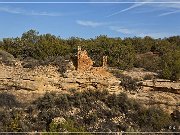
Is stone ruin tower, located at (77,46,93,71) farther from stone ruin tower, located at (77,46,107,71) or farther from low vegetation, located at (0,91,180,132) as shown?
low vegetation, located at (0,91,180,132)

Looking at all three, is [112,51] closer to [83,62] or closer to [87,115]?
[83,62]

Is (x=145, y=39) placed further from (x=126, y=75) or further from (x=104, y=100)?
(x=104, y=100)

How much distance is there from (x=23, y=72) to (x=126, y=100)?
468 centimetres

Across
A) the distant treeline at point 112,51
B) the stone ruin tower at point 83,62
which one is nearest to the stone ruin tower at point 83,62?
the stone ruin tower at point 83,62

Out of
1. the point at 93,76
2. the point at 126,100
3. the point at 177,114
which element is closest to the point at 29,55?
the point at 93,76

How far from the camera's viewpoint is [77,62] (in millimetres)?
18500

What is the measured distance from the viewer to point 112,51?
22219 millimetres

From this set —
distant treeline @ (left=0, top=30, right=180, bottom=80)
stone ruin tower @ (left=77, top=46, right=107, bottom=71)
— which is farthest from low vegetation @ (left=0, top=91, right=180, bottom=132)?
distant treeline @ (left=0, top=30, right=180, bottom=80)

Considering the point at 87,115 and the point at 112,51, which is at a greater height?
the point at 112,51

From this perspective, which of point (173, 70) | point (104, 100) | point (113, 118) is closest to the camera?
point (113, 118)

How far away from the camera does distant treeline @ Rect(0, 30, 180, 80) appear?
20172 mm

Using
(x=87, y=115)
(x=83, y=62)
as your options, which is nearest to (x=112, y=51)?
(x=83, y=62)

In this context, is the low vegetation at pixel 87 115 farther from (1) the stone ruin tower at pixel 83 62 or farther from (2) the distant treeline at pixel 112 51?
(2) the distant treeline at pixel 112 51

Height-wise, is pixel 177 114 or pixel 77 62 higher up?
pixel 77 62
